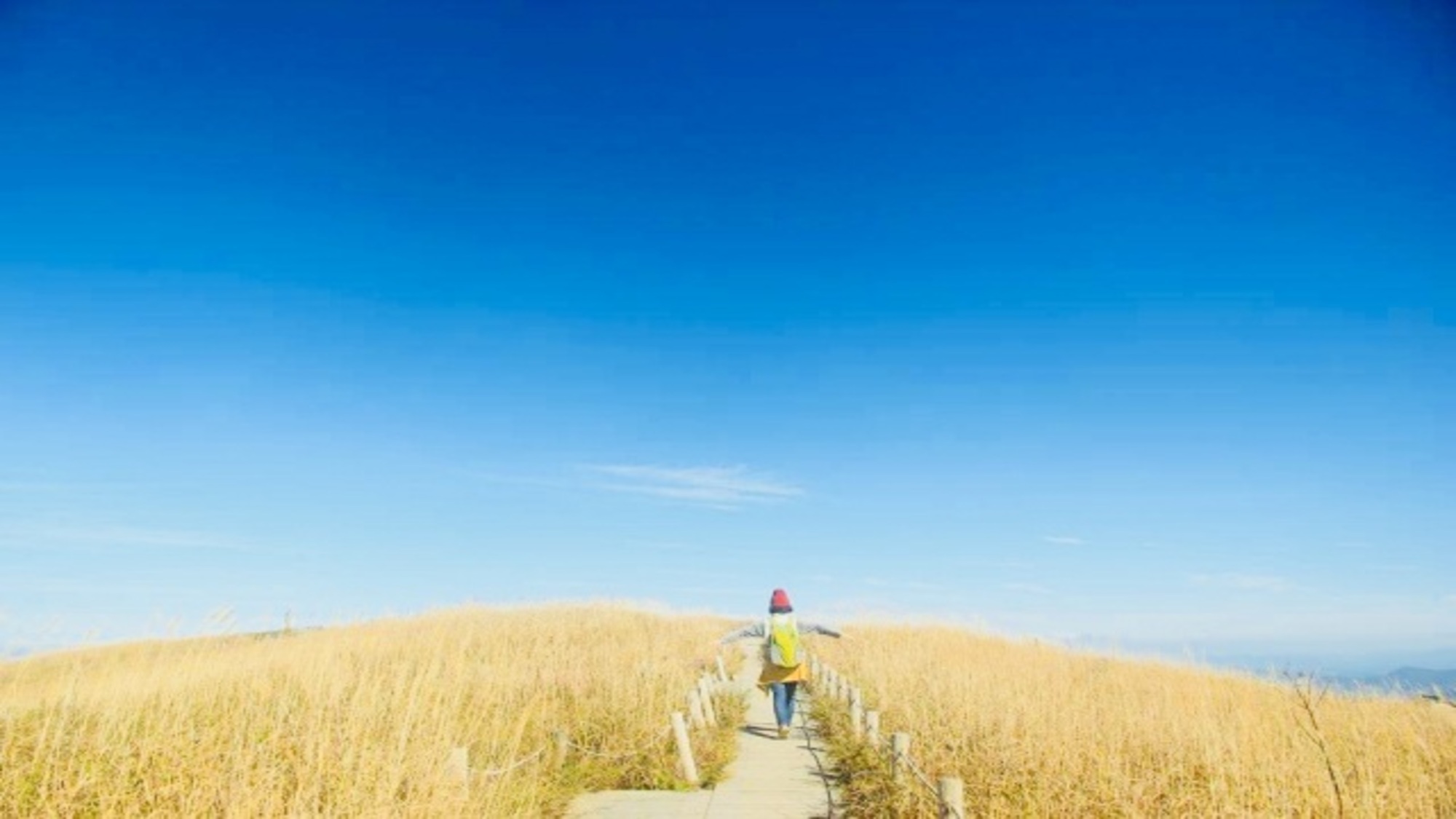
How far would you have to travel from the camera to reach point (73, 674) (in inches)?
302

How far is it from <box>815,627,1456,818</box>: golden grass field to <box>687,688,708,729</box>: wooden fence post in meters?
2.16

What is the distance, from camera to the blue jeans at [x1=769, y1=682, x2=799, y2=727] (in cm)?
1288

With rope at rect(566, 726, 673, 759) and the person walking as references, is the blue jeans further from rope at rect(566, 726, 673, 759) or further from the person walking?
rope at rect(566, 726, 673, 759)

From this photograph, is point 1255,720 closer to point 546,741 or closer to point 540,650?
point 546,741

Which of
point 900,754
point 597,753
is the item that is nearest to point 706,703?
point 597,753

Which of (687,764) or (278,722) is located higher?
(278,722)

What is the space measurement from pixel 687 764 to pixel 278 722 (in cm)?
486

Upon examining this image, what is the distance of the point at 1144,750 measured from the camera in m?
8.98

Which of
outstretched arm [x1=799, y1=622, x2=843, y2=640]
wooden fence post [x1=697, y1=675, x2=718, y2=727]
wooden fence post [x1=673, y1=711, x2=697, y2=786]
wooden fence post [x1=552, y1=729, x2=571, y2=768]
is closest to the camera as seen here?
wooden fence post [x1=673, y1=711, x2=697, y2=786]

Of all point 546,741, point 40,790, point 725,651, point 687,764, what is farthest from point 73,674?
point 725,651

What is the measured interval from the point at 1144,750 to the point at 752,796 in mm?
4478

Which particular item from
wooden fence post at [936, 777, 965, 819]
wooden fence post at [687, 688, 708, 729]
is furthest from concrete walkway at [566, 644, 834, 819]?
wooden fence post at [936, 777, 965, 819]

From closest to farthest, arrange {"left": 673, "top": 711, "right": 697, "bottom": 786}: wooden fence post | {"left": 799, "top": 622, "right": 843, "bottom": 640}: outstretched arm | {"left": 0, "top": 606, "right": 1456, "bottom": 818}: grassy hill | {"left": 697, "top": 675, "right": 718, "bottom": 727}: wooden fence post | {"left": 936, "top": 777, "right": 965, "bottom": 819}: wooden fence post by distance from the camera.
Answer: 1. {"left": 0, "top": 606, "right": 1456, "bottom": 818}: grassy hill
2. {"left": 936, "top": 777, "right": 965, "bottom": 819}: wooden fence post
3. {"left": 673, "top": 711, "right": 697, "bottom": 786}: wooden fence post
4. {"left": 799, "top": 622, "right": 843, "bottom": 640}: outstretched arm
5. {"left": 697, "top": 675, "right": 718, "bottom": 727}: wooden fence post

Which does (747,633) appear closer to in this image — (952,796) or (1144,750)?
(1144,750)
